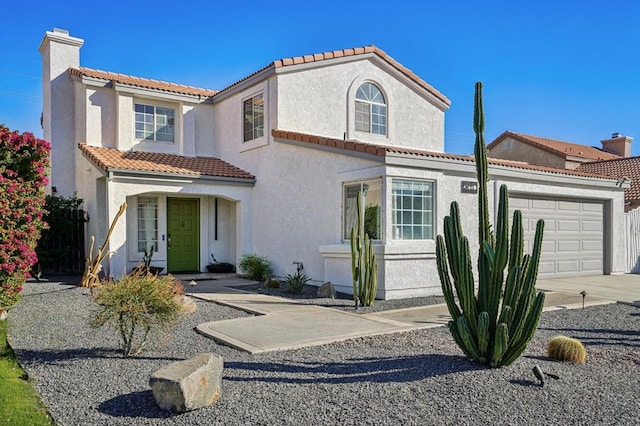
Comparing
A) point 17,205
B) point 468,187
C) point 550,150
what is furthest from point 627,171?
point 17,205

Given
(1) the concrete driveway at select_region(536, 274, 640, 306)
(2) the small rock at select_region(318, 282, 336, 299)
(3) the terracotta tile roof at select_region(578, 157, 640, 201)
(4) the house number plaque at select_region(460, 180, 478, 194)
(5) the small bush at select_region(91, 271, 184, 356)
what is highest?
(3) the terracotta tile roof at select_region(578, 157, 640, 201)

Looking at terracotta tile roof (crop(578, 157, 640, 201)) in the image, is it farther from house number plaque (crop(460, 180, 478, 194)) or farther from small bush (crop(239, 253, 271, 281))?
small bush (crop(239, 253, 271, 281))

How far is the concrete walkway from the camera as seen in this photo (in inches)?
286

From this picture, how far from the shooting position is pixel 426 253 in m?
11.9

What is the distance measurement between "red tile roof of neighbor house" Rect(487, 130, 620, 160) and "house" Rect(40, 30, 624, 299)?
11.1m

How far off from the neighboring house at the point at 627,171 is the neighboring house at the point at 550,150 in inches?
44.4

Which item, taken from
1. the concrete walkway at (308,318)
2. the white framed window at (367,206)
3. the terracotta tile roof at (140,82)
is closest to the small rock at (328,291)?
the concrete walkway at (308,318)

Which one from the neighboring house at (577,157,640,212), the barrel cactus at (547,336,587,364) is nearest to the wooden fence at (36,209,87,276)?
the barrel cactus at (547,336,587,364)

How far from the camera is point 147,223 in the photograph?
Answer: 625 inches

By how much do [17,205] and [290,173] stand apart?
7.36m

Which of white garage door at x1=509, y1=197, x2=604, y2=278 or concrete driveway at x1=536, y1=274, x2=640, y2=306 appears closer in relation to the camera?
concrete driveway at x1=536, y1=274, x2=640, y2=306

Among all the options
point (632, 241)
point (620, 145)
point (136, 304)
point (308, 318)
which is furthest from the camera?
point (620, 145)

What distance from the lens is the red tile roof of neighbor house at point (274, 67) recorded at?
1520 cm

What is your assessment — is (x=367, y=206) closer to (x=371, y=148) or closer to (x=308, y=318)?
(x=371, y=148)
